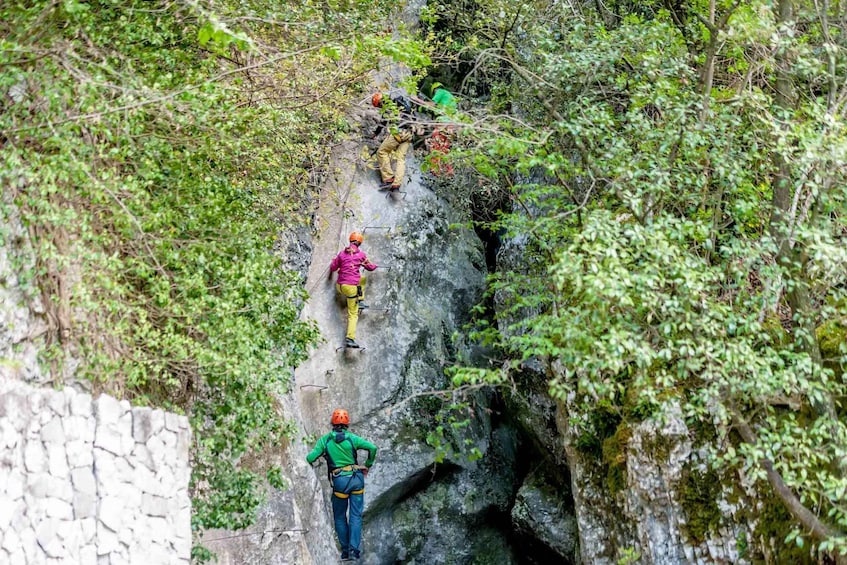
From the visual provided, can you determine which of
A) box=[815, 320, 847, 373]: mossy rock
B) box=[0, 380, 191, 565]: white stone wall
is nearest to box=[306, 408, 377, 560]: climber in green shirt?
box=[0, 380, 191, 565]: white stone wall

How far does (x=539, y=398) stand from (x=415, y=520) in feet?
11.0

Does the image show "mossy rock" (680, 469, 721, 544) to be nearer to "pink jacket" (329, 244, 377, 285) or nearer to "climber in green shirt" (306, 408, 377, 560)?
"climber in green shirt" (306, 408, 377, 560)

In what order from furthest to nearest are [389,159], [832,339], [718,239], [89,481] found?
[389,159], [718,239], [832,339], [89,481]

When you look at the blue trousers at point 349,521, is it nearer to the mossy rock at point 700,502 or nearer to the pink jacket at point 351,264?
the pink jacket at point 351,264

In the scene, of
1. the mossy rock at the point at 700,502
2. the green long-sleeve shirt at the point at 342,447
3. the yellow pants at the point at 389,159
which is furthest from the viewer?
the yellow pants at the point at 389,159

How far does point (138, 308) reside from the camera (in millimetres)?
7277

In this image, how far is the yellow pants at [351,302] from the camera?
13.6m

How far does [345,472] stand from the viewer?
11.4 metres

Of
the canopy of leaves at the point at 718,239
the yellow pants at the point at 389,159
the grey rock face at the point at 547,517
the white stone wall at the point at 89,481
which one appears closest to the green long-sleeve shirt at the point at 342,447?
the canopy of leaves at the point at 718,239

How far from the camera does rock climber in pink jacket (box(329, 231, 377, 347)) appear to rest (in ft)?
44.7

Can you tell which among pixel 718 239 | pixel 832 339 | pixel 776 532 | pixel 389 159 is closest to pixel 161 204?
pixel 718 239

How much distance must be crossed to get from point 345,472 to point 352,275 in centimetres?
377

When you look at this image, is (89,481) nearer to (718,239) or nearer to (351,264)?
(718,239)

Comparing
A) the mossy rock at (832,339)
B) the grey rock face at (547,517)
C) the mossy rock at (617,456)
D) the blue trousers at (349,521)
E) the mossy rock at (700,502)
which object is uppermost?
the mossy rock at (832,339)
